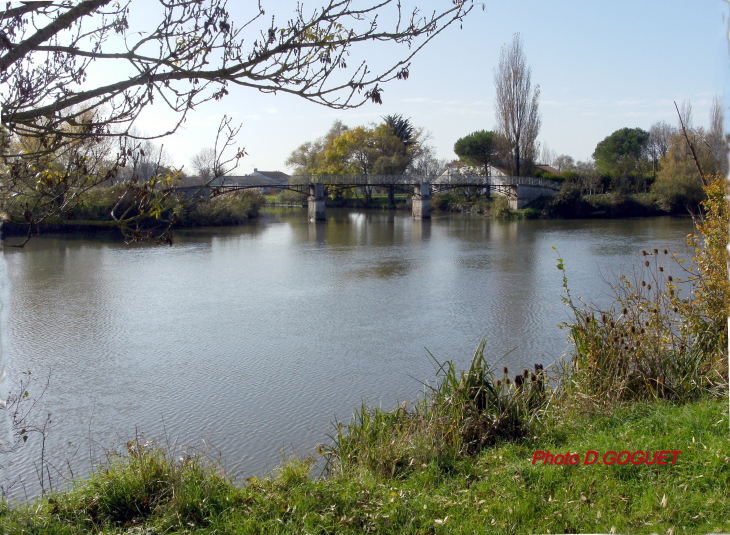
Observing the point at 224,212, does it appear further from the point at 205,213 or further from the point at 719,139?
the point at 719,139

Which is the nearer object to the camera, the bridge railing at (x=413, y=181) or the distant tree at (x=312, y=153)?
the bridge railing at (x=413, y=181)

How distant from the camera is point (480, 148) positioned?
43.3 meters

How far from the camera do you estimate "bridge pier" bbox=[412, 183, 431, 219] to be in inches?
1442

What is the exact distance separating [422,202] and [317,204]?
6397 millimetres

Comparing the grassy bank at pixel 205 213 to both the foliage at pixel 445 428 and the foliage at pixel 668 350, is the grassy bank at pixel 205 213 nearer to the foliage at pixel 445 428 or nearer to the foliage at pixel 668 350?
the foliage at pixel 445 428

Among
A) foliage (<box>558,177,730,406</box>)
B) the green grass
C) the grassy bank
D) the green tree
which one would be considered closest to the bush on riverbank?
the grassy bank

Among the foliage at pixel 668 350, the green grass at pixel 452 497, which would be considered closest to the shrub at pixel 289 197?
the foliage at pixel 668 350

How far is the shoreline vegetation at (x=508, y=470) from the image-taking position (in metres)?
2.89

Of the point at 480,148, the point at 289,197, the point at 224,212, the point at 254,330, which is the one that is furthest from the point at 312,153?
the point at 254,330

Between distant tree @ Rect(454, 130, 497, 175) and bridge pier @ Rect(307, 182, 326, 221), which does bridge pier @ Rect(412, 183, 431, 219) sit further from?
distant tree @ Rect(454, 130, 497, 175)

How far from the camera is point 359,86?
3090 millimetres

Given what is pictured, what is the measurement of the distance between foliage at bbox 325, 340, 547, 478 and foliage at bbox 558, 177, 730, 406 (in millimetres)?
435

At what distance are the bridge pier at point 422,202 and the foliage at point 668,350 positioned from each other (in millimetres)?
31360

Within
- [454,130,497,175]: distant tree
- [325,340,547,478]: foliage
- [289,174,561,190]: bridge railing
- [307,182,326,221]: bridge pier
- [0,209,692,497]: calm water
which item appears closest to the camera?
[325,340,547,478]: foliage
